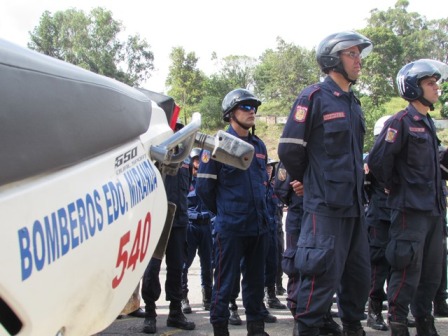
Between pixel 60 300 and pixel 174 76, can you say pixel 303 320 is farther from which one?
pixel 174 76

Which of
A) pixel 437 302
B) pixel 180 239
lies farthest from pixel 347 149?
pixel 437 302

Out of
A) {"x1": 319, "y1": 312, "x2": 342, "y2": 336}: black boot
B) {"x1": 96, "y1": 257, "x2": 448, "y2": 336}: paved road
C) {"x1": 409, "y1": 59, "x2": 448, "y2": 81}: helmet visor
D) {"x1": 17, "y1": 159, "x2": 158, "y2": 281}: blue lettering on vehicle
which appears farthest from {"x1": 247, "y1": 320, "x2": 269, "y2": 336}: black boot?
{"x1": 17, "y1": 159, "x2": 158, "y2": 281}: blue lettering on vehicle

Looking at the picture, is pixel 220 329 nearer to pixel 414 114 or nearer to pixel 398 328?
pixel 398 328

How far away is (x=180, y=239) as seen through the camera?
4.40m

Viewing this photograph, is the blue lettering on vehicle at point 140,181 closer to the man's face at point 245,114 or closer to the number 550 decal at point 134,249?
the number 550 decal at point 134,249

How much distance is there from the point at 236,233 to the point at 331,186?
0.94 meters

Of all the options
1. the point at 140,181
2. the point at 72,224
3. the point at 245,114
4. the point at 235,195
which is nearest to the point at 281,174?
the point at 245,114

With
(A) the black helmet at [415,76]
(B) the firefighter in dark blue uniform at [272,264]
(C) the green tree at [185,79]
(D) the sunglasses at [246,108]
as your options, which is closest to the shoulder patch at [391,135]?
(A) the black helmet at [415,76]

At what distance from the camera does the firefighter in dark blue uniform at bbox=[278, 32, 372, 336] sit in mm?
2934

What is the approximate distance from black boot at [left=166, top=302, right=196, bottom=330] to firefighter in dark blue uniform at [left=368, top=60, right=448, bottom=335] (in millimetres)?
1629

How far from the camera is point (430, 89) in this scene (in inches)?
149

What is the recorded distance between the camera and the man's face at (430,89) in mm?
3750

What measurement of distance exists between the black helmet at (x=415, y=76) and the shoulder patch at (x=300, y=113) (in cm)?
106

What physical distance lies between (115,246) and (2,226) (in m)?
0.41
